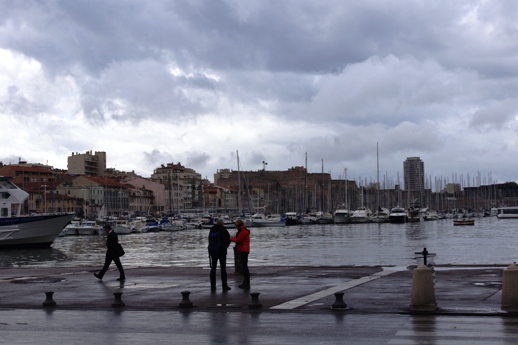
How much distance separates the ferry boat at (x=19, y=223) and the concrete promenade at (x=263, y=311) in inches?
1916

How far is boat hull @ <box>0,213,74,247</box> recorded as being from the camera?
72500mm

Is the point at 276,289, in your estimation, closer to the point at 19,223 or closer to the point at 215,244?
the point at 215,244

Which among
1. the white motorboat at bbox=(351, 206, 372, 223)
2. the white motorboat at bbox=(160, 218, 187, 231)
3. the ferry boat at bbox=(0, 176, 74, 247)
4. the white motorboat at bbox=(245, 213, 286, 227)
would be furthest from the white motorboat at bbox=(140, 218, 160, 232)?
the ferry boat at bbox=(0, 176, 74, 247)

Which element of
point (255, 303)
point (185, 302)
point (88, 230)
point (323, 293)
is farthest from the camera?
point (88, 230)

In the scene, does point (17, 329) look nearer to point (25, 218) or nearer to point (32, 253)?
point (32, 253)

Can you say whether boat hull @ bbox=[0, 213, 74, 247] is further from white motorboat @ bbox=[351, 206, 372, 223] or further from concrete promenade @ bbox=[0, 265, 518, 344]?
white motorboat @ bbox=[351, 206, 372, 223]

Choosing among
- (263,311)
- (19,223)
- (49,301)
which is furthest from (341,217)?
(263,311)

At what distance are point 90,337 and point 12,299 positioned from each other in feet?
23.2

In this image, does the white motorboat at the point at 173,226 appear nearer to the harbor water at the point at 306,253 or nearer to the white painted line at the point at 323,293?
the harbor water at the point at 306,253

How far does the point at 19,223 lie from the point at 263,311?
201 ft

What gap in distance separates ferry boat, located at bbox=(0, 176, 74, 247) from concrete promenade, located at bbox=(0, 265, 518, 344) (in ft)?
160

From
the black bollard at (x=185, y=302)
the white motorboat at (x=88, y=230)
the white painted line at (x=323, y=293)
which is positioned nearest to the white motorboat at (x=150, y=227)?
the white motorboat at (x=88, y=230)

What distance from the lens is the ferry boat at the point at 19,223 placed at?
71812 millimetres

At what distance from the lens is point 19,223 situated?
7331 cm
